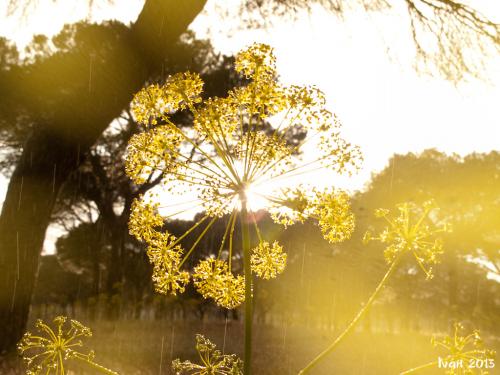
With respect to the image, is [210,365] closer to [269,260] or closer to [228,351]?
[269,260]

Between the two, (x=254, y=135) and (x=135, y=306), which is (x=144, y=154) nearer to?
(x=254, y=135)

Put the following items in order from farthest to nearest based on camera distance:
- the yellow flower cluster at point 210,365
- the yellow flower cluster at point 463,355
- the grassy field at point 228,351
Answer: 1. the grassy field at point 228,351
2. the yellow flower cluster at point 210,365
3. the yellow flower cluster at point 463,355

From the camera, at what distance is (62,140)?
450cm

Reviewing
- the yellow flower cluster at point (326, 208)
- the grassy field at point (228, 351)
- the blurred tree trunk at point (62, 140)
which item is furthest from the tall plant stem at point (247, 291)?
the grassy field at point (228, 351)

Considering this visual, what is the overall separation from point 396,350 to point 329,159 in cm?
2301

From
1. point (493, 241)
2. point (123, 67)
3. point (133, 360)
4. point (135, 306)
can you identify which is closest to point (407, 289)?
point (493, 241)

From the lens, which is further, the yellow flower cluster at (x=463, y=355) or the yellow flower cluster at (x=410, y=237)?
→ the yellow flower cluster at (x=410, y=237)

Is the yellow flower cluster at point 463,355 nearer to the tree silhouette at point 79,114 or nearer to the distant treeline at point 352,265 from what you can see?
the tree silhouette at point 79,114

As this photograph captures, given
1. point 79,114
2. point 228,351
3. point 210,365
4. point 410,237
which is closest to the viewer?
point 410,237

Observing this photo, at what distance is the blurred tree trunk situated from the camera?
3646 millimetres

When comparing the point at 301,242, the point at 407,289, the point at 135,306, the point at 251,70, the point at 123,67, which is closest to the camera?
the point at 251,70

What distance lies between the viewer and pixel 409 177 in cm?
3297

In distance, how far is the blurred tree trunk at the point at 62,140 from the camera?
365cm

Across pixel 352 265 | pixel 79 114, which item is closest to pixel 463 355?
pixel 79 114
